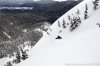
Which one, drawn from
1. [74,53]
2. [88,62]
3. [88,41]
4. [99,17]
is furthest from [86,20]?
[88,62]

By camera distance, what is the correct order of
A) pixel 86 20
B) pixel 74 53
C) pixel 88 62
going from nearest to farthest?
pixel 88 62 → pixel 74 53 → pixel 86 20

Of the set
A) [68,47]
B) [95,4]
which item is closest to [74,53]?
[68,47]

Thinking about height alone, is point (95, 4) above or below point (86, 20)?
above

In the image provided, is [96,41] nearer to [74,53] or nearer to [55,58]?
[74,53]

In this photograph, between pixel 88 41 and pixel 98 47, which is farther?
pixel 88 41

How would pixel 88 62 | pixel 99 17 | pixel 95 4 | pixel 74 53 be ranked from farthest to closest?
pixel 95 4 → pixel 99 17 → pixel 74 53 → pixel 88 62

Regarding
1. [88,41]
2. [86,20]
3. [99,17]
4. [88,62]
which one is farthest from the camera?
[86,20]

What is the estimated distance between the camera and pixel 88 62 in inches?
1880

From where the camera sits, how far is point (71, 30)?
9481 centimetres

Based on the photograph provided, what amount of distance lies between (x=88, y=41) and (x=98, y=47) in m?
8.42

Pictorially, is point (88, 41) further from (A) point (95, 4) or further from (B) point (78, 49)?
(A) point (95, 4)

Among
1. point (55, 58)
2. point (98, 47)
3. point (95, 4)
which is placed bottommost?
point (55, 58)

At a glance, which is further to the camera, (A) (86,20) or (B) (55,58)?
(A) (86,20)

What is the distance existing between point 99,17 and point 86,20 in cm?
779
